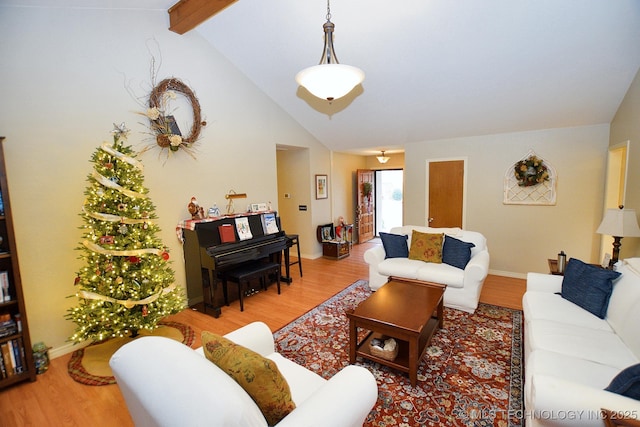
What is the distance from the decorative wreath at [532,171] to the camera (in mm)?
4297

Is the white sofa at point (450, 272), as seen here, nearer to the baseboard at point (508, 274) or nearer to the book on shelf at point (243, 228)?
the baseboard at point (508, 274)

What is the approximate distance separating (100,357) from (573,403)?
346 cm

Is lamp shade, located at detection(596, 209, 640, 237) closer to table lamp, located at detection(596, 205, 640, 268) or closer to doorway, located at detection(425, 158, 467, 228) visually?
table lamp, located at detection(596, 205, 640, 268)

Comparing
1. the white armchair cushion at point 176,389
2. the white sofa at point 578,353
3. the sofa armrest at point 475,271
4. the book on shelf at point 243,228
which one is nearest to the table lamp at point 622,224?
the white sofa at point 578,353

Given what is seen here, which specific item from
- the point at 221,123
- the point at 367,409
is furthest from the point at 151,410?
the point at 221,123

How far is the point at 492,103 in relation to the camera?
3887 mm

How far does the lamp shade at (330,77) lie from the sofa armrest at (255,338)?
1800 mm

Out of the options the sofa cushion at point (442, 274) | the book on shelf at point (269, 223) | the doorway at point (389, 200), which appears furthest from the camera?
the doorway at point (389, 200)

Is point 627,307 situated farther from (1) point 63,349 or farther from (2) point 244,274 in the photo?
(1) point 63,349

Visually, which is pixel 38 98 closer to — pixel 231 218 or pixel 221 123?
pixel 221 123

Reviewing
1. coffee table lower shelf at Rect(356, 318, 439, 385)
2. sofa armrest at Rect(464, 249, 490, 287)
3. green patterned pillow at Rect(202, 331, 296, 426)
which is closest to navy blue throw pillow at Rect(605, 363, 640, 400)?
coffee table lower shelf at Rect(356, 318, 439, 385)

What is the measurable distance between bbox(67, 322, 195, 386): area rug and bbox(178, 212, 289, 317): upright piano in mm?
457

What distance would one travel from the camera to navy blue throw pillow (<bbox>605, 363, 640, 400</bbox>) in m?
1.26

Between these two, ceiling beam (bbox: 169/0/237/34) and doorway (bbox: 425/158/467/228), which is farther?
doorway (bbox: 425/158/467/228)
